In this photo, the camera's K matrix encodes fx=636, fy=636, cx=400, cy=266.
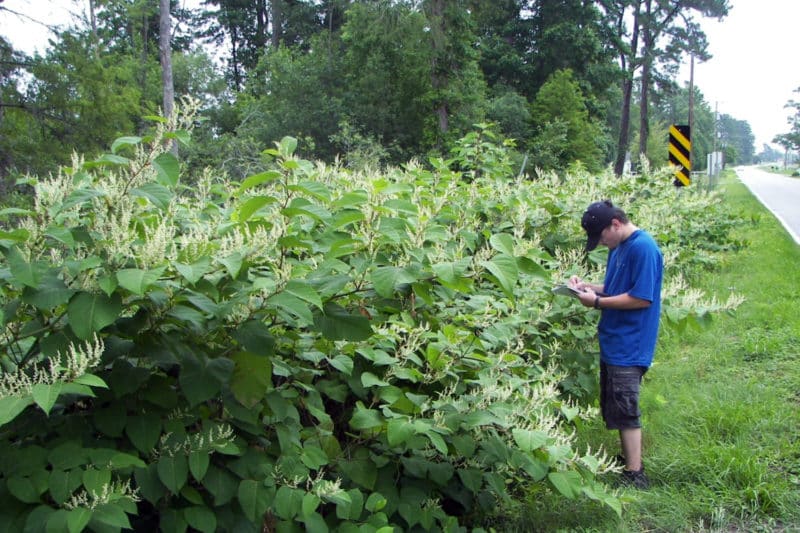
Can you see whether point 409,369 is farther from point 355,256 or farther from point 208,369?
point 208,369

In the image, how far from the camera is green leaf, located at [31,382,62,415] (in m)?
1.48

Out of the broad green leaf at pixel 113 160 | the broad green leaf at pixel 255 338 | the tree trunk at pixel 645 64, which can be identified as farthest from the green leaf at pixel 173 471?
→ the tree trunk at pixel 645 64

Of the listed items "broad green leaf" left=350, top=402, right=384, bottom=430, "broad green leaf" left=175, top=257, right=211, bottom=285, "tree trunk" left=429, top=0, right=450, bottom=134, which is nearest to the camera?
"broad green leaf" left=175, top=257, right=211, bottom=285

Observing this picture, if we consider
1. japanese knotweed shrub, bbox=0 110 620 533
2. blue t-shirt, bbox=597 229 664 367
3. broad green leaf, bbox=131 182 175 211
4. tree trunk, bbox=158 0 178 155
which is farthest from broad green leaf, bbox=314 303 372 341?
tree trunk, bbox=158 0 178 155

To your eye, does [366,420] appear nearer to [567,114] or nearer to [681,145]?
[681,145]

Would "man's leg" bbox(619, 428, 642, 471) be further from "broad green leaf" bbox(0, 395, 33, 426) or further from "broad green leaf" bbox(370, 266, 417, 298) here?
"broad green leaf" bbox(0, 395, 33, 426)

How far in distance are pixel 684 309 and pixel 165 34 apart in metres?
21.8

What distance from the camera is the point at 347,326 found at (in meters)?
2.12

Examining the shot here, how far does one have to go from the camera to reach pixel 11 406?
1.52 m

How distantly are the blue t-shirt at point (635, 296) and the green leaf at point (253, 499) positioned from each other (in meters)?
2.48

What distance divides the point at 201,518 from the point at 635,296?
8.87 ft

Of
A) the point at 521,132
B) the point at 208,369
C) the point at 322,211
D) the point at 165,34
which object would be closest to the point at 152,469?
the point at 208,369

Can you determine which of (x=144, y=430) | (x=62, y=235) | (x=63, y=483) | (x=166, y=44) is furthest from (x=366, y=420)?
(x=166, y=44)

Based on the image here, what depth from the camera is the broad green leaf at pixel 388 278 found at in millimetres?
2135
